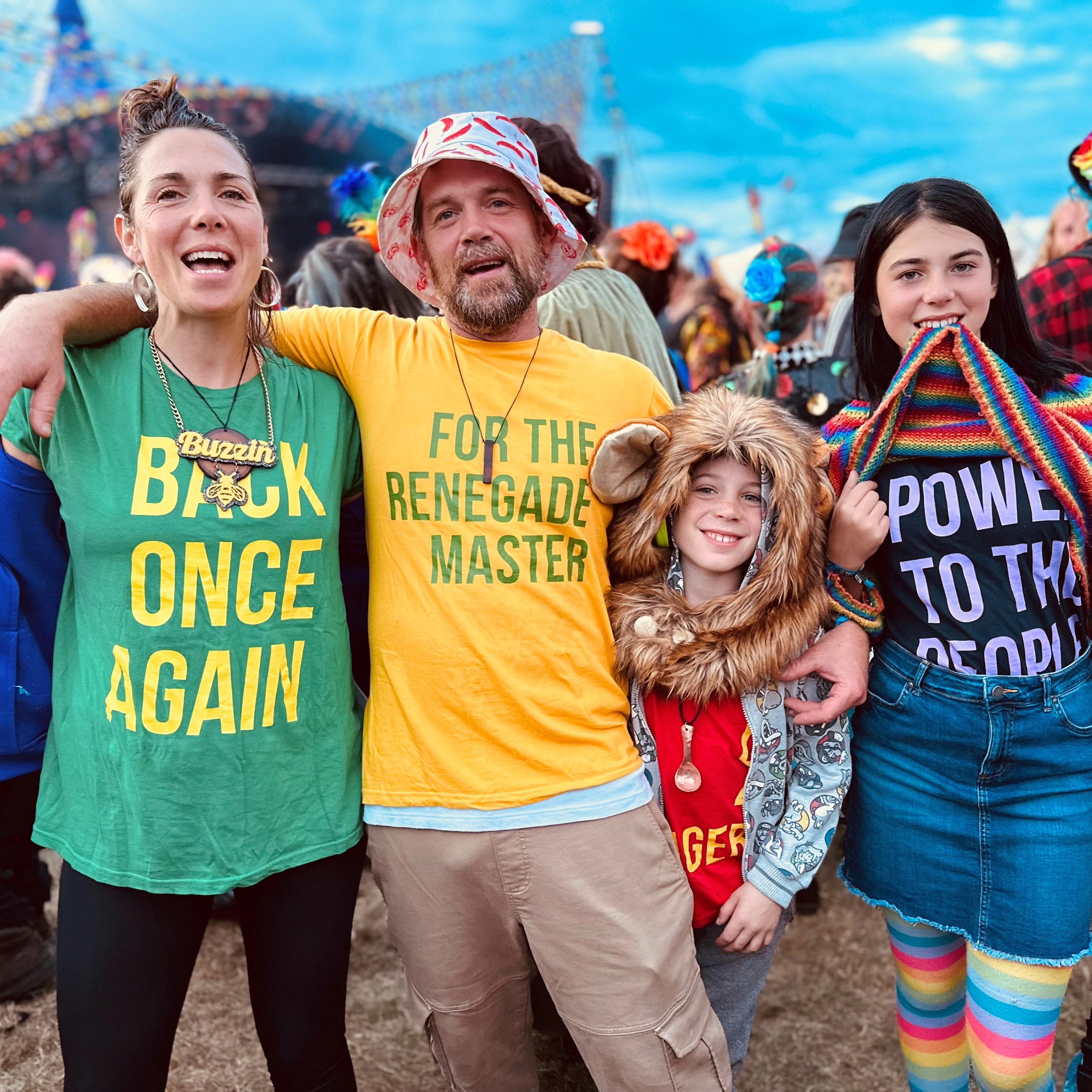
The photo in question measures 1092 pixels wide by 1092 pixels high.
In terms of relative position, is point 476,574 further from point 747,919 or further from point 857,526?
point 747,919

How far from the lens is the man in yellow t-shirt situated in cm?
170

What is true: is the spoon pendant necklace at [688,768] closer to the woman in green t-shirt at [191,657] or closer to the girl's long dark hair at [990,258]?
the woman in green t-shirt at [191,657]

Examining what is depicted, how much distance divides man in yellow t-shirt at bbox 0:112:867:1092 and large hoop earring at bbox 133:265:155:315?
1.2 inches

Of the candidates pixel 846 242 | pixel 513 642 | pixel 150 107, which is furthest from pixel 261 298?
pixel 846 242

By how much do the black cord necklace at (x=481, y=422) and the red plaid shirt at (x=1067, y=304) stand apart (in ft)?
5.65

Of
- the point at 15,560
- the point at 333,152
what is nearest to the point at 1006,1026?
the point at 15,560

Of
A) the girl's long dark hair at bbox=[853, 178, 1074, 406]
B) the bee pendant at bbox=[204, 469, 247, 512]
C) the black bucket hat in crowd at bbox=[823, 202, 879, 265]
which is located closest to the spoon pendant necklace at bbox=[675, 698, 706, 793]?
the girl's long dark hair at bbox=[853, 178, 1074, 406]

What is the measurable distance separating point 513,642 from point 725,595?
0.46m

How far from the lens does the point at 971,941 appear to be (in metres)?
1.87

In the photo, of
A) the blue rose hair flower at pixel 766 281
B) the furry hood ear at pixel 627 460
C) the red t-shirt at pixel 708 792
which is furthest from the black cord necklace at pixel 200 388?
the blue rose hair flower at pixel 766 281

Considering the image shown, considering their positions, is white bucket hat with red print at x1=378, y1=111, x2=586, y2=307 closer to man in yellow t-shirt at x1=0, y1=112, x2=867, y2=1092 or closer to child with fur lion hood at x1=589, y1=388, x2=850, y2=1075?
man in yellow t-shirt at x1=0, y1=112, x2=867, y2=1092

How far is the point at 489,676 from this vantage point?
1714 millimetres

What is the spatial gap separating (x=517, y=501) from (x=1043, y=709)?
112 cm

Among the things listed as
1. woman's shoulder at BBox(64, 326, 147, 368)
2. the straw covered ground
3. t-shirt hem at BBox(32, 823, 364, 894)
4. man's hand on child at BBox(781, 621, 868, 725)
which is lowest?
the straw covered ground
